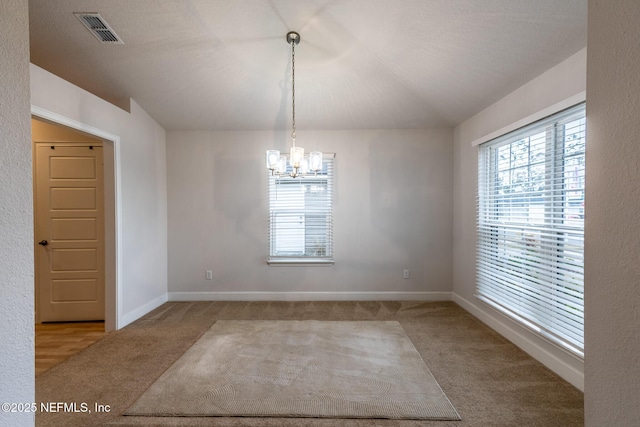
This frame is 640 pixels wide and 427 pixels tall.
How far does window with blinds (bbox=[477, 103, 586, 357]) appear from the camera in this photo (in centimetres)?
226

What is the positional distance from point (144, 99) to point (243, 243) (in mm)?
2197

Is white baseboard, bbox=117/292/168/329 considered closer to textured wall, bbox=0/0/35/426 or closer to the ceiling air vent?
textured wall, bbox=0/0/35/426

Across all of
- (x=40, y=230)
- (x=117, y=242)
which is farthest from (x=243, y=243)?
(x=40, y=230)

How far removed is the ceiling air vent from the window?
226 centimetres

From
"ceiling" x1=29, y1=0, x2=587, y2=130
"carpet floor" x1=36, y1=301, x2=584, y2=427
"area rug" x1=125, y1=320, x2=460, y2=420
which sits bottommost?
"carpet floor" x1=36, y1=301, x2=584, y2=427

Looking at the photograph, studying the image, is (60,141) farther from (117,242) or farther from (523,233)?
(523,233)

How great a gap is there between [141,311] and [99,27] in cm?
305

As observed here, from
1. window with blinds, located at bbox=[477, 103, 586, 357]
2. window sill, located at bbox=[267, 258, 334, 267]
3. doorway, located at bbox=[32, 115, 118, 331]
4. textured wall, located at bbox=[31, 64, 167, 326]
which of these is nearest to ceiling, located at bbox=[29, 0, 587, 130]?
textured wall, located at bbox=[31, 64, 167, 326]

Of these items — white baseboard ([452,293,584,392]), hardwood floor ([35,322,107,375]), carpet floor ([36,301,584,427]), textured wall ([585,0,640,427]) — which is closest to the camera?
textured wall ([585,0,640,427])

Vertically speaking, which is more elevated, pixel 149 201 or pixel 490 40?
pixel 490 40

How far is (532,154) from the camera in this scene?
2.74 meters

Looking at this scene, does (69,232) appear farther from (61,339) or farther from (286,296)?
(286,296)

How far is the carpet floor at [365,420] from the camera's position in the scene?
1877mm

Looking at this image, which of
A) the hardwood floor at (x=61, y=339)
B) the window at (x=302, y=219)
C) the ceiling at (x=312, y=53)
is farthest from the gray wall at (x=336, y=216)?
the hardwood floor at (x=61, y=339)
